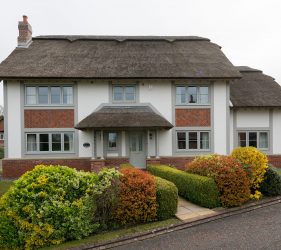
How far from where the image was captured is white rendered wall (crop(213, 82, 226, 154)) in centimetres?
1691

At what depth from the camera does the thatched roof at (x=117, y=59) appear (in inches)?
638

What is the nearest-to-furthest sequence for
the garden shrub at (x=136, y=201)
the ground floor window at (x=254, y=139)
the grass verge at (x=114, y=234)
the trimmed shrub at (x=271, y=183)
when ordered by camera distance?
the grass verge at (x=114, y=234)
the garden shrub at (x=136, y=201)
the trimmed shrub at (x=271, y=183)
the ground floor window at (x=254, y=139)

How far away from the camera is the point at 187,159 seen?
16750mm

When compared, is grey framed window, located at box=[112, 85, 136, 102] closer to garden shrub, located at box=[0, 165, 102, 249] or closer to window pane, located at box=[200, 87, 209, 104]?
window pane, located at box=[200, 87, 209, 104]

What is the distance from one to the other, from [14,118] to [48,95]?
2.52m

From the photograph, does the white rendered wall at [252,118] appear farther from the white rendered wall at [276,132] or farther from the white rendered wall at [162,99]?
the white rendered wall at [162,99]

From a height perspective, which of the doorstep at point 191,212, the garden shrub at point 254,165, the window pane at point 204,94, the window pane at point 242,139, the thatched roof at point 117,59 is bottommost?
the doorstep at point 191,212

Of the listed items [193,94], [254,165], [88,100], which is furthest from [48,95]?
[254,165]

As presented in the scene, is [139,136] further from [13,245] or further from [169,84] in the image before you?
[13,245]

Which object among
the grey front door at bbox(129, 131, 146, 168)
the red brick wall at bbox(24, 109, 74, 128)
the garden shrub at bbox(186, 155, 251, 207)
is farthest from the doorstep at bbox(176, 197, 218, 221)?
the red brick wall at bbox(24, 109, 74, 128)

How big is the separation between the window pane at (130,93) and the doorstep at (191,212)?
29.9ft

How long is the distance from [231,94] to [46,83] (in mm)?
12633

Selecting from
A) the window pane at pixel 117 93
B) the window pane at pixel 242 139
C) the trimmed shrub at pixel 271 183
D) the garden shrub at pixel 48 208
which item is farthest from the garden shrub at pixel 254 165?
the window pane at pixel 117 93

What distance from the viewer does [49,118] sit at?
16.3 m
